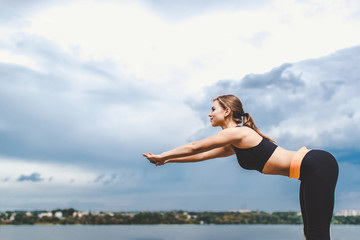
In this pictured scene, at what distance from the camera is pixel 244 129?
15.9ft

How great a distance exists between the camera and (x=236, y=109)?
16.5ft

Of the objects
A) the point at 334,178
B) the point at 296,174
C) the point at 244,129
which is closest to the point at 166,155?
the point at 244,129

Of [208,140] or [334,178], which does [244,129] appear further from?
[334,178]

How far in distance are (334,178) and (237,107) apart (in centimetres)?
128

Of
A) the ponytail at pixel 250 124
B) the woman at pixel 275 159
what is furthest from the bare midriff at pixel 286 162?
the ponytail at pixel 250 124

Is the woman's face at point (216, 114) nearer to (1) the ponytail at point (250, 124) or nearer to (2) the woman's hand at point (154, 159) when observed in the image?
(1) the ponytail at point (250, 124)

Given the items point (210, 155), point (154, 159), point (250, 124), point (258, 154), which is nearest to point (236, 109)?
point (250, 124)

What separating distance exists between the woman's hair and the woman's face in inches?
1.7

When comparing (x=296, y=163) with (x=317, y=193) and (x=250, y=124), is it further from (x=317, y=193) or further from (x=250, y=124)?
Result: (x=250, y=124)

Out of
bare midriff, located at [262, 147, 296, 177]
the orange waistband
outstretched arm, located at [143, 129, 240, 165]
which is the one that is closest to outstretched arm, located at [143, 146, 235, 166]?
outstretched arm, located at [143, 129, 240, 165]

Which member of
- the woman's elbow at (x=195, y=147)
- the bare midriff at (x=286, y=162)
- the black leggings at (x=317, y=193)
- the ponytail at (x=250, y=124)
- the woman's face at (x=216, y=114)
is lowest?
the black leggings at (x=317, y=193)

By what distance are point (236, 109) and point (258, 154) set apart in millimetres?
585

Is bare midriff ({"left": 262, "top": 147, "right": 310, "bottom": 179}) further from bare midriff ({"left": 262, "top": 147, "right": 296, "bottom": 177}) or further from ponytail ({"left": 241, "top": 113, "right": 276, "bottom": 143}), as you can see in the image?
ponytail ({"left": 241, "top": 113, "right": 276, "bottom": 143})

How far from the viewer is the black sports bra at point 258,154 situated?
477 centimetres
